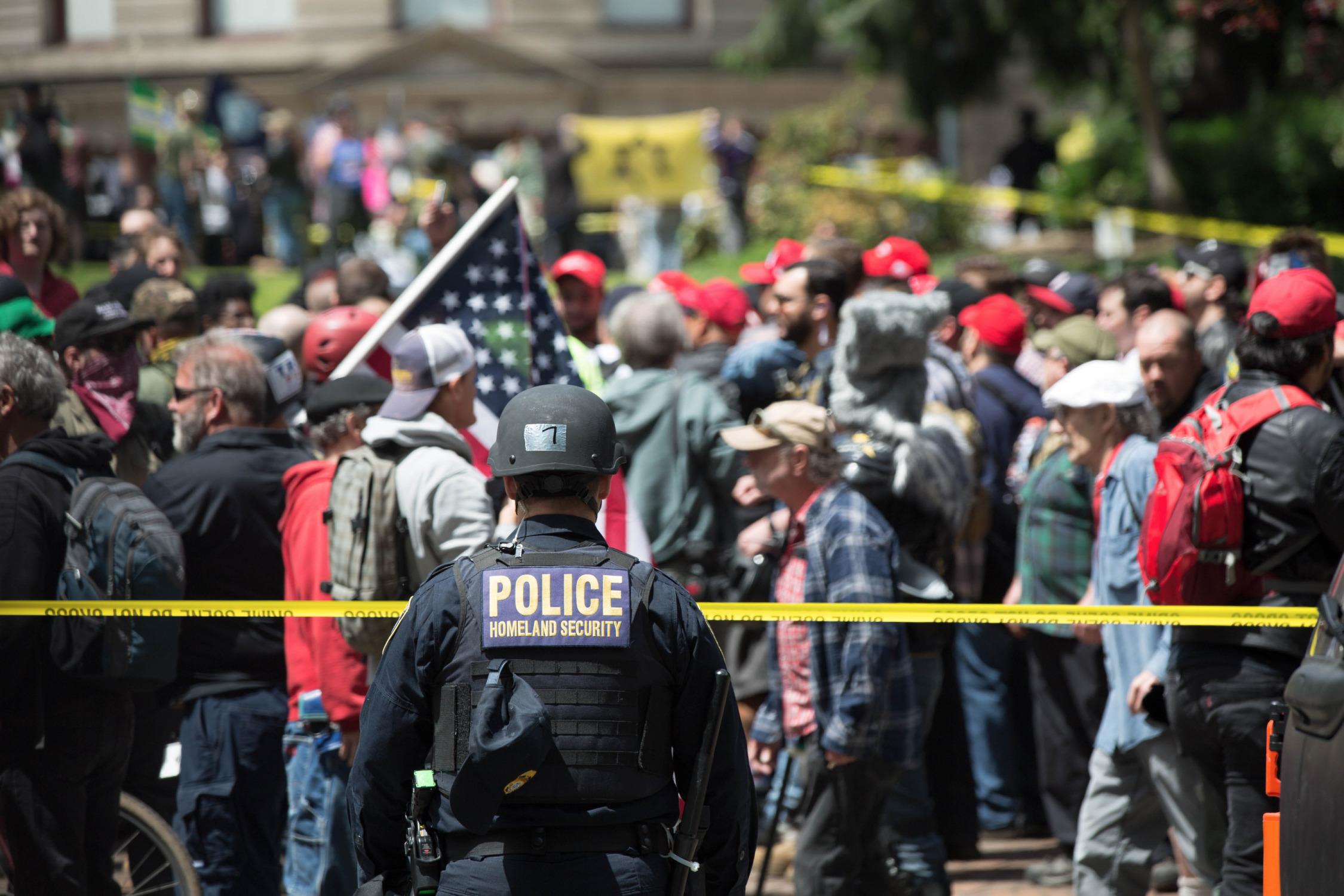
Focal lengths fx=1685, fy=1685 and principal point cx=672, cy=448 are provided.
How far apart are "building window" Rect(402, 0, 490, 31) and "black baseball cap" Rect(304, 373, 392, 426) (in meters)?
30.2

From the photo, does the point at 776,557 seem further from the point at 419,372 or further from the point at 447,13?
the point at 447,13

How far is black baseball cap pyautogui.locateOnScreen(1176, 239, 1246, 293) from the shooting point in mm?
8398

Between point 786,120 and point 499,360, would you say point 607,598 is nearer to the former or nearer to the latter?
point 499,360

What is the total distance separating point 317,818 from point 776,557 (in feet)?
6.20

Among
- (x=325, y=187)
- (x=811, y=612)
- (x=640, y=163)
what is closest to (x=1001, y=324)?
(x=811, y=612)

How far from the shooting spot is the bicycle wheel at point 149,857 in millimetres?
5422

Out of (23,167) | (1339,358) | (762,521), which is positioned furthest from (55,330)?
(23,167)

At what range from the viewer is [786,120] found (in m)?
21.8

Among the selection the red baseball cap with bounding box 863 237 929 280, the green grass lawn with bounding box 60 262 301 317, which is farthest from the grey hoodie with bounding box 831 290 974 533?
the green grass lawn with bounding box 60 262 301 317

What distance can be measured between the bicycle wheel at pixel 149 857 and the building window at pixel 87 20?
34.2 metres

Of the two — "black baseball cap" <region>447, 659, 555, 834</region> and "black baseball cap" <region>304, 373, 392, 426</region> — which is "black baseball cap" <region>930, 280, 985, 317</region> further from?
"black baseball cap" <region>447, 659, 555, 834</region>

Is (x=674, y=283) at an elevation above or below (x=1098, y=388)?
above

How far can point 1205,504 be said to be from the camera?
4.94 m

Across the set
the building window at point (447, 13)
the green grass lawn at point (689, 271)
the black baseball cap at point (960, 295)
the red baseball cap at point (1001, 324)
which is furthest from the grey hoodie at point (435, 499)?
the building window at point (447, 13)
